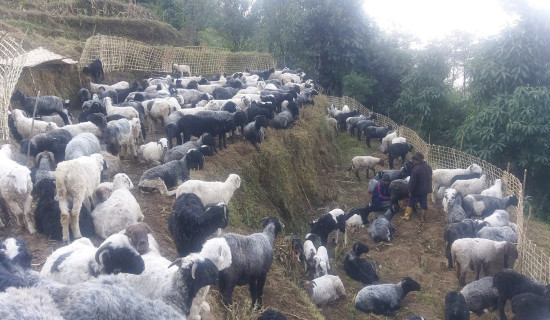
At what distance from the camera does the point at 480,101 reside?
757 inches

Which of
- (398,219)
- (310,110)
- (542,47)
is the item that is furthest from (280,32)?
(398,219)

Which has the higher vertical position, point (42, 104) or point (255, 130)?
point (42, 104)

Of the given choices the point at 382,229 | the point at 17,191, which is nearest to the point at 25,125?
the point at 17,191

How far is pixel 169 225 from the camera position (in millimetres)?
6406

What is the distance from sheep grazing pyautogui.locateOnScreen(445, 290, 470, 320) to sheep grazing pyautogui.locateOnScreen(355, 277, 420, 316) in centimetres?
111

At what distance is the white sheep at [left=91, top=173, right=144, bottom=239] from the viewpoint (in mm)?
6223

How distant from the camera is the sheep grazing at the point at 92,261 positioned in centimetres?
421

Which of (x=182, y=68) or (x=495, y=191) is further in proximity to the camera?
(x=182, y=68)

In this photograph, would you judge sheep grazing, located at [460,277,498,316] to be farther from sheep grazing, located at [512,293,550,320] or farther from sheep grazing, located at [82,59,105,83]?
sheep grazing, located at [82,59,105,83]

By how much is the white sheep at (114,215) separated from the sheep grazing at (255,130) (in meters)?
5.57

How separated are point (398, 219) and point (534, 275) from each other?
460cm

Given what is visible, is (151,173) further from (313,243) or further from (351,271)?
(351,271)

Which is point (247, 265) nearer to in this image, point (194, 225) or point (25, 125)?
point (194, 225)

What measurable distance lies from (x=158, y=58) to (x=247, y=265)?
18.8 meters
